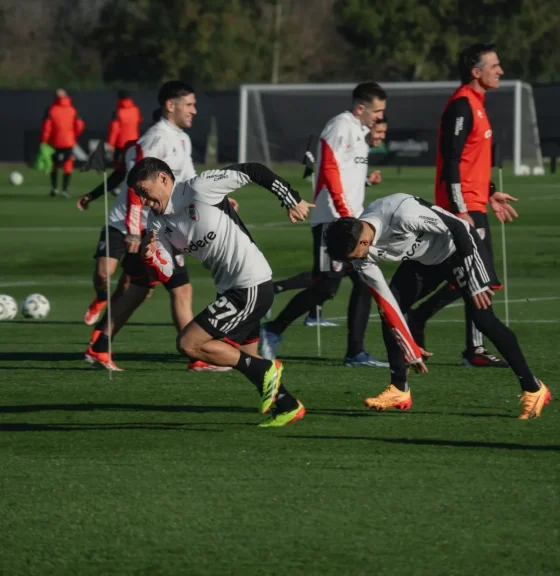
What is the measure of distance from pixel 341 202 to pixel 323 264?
50 cm

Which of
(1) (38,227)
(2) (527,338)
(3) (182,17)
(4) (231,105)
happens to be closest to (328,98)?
(4) (231,105)

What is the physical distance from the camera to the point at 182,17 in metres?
65.9

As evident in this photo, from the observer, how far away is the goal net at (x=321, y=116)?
137ft

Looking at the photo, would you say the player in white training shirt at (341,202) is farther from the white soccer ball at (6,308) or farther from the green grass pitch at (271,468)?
the white soccer ball at (6,308)

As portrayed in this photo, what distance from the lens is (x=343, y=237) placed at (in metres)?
8.78

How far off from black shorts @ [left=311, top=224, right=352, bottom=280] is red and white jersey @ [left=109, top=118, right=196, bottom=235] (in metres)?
1.07

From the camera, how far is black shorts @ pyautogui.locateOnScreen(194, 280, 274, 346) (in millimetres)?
9062

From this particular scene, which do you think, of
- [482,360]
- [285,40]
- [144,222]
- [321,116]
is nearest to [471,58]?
[482,360]

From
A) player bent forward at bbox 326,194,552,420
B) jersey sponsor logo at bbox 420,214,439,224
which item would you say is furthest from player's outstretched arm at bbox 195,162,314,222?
jersey sponsor logo at bbox 420,214,439,224

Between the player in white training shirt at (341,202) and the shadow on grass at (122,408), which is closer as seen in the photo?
the shadow on grass at (122,408)

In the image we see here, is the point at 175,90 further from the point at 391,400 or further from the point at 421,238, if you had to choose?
the point at 391,400

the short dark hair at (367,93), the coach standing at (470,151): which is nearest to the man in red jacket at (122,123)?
the short dark hair at (367,93)

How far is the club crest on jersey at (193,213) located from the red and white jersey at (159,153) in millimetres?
2774

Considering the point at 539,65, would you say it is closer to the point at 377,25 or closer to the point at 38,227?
the point at 377,25
